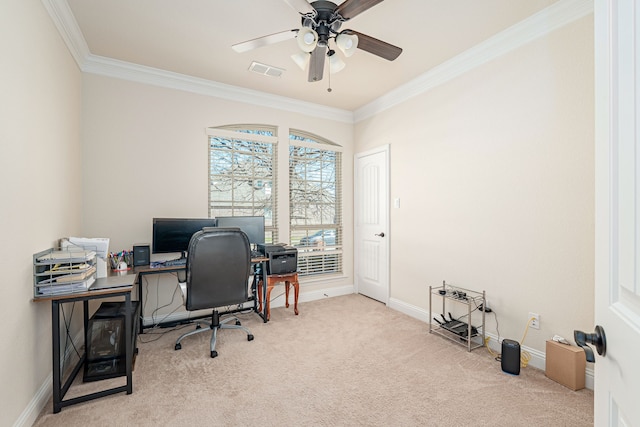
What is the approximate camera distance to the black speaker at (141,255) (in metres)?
2.93

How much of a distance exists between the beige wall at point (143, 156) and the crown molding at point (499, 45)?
215 cm

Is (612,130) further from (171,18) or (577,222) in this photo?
(171,18)

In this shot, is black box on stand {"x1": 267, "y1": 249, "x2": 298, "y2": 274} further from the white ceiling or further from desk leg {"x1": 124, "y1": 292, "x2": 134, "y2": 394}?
the white ceiling

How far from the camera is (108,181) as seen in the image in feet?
10.1

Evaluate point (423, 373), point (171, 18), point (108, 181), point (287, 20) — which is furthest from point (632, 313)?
point (108, 181)

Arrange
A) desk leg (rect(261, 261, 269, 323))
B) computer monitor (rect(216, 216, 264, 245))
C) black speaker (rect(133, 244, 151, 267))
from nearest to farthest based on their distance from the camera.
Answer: black speaker (rect(133, 244, 151, 267))
desk leg (rect(261, 261, 269, 323))
computer monitor (rect(216, 216, 264, 245))

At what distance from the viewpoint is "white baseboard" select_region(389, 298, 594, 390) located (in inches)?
81.6

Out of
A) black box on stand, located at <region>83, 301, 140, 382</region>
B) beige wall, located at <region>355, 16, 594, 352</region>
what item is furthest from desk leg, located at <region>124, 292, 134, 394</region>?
beige wall, located at <region>355, 16, 594, 352</region>

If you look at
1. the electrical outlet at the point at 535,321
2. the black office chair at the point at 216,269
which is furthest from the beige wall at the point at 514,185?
the black office chair at the point at 216,269

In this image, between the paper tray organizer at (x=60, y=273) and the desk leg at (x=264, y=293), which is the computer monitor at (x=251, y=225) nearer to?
the desk leg at (x=264, y=293)

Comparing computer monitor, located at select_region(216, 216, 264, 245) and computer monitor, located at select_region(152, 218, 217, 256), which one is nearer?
computer monitor, located at select_region(152, 218, 217, 256)

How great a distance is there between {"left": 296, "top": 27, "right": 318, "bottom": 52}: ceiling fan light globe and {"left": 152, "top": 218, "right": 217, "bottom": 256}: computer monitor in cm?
215

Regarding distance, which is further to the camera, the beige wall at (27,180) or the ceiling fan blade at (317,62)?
the ceiling fan blade at (317,62)

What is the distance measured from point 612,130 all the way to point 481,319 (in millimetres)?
2627
